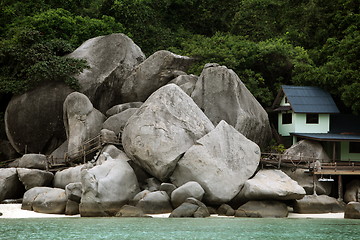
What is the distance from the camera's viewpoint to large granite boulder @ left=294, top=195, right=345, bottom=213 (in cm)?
3259

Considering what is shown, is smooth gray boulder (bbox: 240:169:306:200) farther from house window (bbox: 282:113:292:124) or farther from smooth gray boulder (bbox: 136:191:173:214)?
house window (bbox: 282:113:292:124)

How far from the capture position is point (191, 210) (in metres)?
29.8

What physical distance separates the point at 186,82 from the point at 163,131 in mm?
7729

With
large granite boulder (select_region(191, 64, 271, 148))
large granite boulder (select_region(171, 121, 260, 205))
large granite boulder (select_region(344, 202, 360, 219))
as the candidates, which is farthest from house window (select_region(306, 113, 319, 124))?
large granite boulder (select_region(344, 202, 360, 219))

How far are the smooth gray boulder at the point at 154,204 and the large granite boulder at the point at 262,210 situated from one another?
3.56m

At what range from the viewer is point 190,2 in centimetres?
5384

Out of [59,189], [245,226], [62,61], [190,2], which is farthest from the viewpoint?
[190,2]

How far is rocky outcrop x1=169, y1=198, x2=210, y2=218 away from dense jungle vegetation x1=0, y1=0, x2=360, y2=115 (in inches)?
542

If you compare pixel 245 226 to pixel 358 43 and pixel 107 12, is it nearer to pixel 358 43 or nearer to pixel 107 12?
pixel 358 43

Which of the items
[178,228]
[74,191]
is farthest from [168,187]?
[178,228]

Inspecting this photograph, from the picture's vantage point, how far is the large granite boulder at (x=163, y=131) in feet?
107

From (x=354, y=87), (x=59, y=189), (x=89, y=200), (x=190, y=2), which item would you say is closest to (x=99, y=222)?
(x=89, y=200)

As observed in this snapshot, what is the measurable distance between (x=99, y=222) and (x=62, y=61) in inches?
634

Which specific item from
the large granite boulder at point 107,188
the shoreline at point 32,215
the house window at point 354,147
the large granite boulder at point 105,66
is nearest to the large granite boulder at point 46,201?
the shoreline at point 32,215
